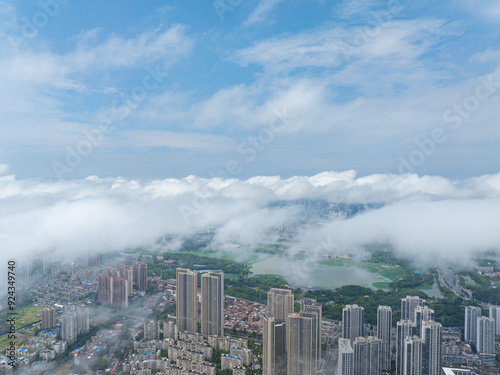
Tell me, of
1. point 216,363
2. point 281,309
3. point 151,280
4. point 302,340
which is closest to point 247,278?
point 151,280

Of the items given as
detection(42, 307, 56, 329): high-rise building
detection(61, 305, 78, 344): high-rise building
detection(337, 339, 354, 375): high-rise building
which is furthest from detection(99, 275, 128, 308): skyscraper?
detection(337, 339, 354, 375): high-rise building

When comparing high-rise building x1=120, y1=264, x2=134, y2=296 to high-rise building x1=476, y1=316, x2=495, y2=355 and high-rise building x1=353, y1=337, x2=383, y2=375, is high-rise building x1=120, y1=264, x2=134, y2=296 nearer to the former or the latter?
high-rise building x1=353, y1=337, x2=383, y2=375

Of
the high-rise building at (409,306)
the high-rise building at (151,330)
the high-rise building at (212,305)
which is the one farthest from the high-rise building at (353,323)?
the high-rise building at (151,330)

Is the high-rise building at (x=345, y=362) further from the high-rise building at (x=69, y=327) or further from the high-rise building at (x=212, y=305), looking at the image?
the high-rise building at (x=69, y=327)

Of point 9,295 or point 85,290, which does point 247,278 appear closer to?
point 85,290

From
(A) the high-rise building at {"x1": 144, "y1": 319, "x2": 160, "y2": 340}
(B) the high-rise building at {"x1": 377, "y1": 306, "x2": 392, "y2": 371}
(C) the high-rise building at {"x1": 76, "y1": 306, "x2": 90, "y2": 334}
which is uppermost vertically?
(B) the high-rise building at {"x1": 377, "y1": 306, "x2": 392, "y2": 371}
